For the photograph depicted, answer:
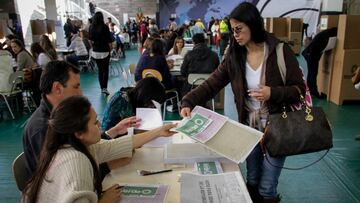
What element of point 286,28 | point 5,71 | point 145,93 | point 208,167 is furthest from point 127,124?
point 286,28

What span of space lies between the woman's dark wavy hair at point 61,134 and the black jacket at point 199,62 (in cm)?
329

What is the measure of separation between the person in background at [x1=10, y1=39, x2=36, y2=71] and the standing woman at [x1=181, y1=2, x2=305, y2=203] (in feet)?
12.9

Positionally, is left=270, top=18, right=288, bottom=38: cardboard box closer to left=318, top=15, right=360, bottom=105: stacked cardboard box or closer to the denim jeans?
left=318, top=15, right=360, bottom=105: stacked cardboard box

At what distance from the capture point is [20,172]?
5.00ft

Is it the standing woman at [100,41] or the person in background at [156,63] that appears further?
the standing woman at [100,41]

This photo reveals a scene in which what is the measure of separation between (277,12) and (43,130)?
16.0 meters

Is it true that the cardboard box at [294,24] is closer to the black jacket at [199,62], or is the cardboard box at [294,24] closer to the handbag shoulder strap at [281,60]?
the black jacket at [199,62]

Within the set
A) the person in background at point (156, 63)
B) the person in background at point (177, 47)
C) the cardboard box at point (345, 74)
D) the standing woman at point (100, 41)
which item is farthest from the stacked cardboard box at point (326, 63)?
the standing woman at point (100, 41)

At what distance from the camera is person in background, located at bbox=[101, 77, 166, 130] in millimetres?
2104

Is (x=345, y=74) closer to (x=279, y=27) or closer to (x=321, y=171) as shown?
(x=321, y=171)

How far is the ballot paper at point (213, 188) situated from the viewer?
45.9 inches

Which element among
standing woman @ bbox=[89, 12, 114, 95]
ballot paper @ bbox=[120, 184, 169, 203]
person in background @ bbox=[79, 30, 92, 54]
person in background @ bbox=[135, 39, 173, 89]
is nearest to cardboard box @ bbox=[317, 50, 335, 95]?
person in background @ bbox=[135, 39, 173, 89]

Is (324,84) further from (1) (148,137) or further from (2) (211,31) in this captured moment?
(2) (211,31)

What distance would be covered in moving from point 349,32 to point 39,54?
479cm
